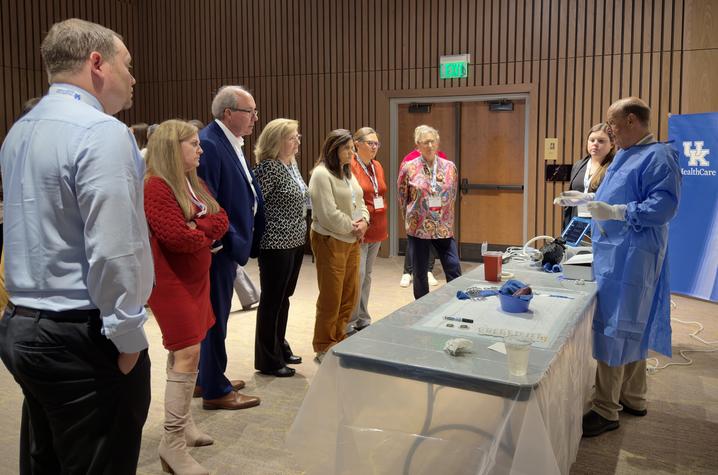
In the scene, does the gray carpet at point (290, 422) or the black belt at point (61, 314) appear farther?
the gray carpet at point (290, 422)

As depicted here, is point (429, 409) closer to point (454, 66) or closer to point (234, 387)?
point (234, 387)

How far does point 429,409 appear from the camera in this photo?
6.62 feet

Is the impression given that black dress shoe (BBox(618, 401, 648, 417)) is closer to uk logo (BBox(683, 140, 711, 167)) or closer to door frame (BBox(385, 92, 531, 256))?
uk logo (BBox(683, 140, 711, 167))

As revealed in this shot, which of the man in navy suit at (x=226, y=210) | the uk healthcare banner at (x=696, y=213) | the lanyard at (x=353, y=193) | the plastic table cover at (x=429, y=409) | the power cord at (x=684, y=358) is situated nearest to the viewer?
the plastic table cover at (x=429, y=409)

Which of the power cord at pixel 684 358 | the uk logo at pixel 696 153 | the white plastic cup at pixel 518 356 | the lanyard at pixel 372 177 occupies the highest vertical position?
the uk logo at pixel 696 153

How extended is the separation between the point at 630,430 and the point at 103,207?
2612mm

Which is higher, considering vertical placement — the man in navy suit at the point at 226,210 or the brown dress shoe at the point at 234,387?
the man in navy suit at the point at 226,210

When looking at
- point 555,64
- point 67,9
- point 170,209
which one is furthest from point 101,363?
point 67,9

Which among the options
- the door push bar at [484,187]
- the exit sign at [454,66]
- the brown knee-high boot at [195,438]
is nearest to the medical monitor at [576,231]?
the brown knee-high boot at [195,438]

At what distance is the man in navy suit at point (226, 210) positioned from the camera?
9.82ft

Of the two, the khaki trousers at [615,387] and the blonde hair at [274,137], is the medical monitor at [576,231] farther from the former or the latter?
the blonde hair at [274,137]

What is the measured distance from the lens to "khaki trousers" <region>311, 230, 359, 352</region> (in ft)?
12.6

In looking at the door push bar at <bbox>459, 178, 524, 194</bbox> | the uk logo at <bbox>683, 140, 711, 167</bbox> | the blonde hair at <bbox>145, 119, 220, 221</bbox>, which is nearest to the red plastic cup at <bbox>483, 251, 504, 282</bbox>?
the blonde hair at <bbox>145, 119, 220, 221</bbox>

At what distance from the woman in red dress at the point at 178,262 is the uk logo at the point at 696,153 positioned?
4459mm
